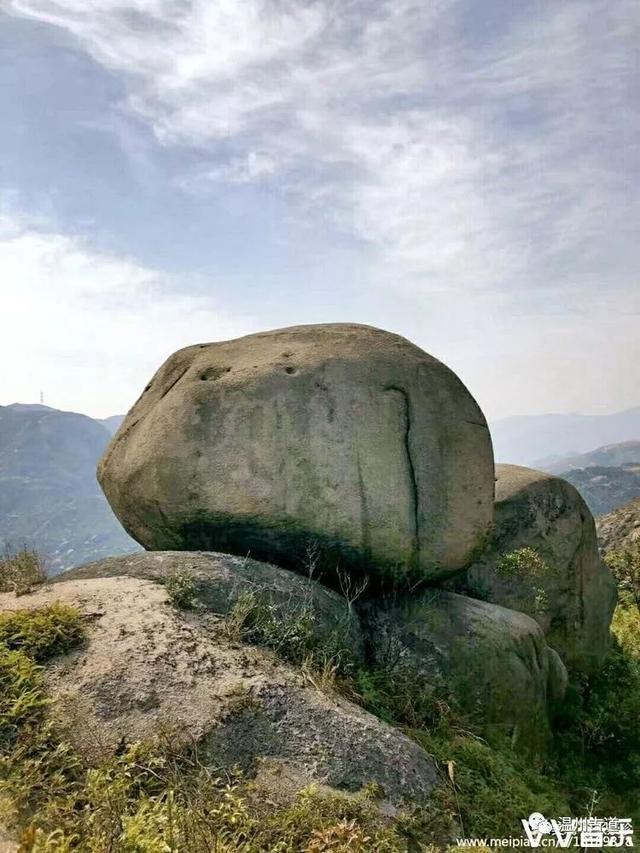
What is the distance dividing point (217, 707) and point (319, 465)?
3.37 meters

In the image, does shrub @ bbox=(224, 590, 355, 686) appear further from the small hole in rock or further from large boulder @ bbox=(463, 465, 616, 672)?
large boulder @ bbox=(463, 465, 616, 672)

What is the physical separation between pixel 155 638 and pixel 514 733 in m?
4.50

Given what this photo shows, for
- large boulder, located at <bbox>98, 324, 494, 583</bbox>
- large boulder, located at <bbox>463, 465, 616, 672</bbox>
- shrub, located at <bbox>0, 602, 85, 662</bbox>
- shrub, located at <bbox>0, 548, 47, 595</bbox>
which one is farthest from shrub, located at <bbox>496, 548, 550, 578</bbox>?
shrub, located at <bbox>0, 602, 85, 662</bbox>

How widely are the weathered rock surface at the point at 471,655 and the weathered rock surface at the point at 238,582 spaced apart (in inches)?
20.6

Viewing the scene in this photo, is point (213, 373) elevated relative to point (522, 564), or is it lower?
elevated

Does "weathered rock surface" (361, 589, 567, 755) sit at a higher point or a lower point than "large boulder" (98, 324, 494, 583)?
lower

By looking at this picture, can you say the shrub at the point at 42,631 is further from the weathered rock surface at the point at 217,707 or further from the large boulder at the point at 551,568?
the large boulder at the point at 551,568

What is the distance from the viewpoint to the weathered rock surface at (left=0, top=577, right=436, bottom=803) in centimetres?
480

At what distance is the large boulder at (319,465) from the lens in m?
7.84

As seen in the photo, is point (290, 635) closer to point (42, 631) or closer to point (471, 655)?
point (42, 631)

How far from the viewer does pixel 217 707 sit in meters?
5.12

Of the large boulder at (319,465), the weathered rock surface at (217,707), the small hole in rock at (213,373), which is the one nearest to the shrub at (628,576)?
the large boulder at (319,465)

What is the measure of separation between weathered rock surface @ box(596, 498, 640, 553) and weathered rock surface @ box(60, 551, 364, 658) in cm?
2055

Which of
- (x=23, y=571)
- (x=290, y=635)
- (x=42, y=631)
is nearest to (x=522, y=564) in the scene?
(x=290, y=635)
